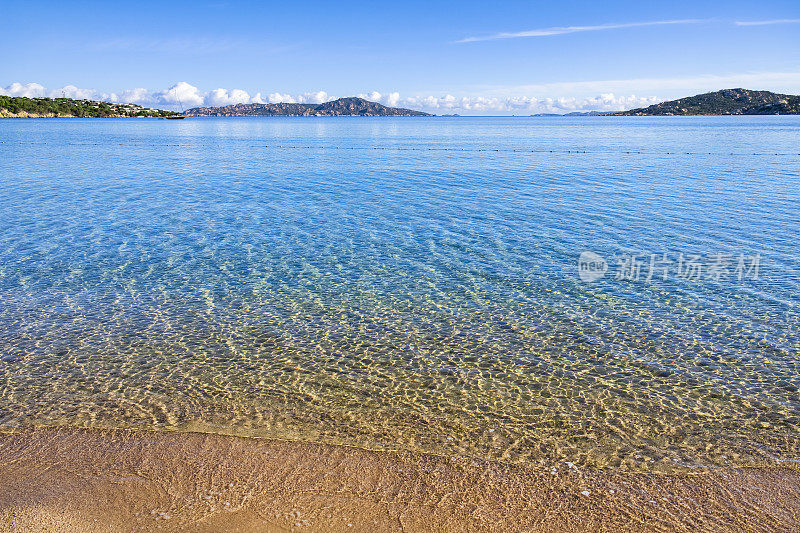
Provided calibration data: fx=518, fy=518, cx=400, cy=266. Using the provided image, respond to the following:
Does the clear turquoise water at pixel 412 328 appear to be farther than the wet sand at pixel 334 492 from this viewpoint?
Yes

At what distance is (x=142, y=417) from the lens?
10156 millimetres

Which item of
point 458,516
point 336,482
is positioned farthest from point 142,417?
point 458,516

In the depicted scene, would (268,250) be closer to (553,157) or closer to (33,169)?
(33,169)

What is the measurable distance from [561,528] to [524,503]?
0.65m

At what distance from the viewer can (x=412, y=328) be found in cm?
1462

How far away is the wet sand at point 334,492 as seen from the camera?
24.2 ft

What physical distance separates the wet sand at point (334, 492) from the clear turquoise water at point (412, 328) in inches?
23.4

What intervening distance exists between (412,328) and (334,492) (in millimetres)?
6978

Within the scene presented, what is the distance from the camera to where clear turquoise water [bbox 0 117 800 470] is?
396 inches

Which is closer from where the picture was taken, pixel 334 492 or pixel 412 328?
pixel 334 492

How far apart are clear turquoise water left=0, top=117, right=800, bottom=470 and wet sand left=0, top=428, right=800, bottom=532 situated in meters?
0.60

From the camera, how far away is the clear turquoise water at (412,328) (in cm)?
1005

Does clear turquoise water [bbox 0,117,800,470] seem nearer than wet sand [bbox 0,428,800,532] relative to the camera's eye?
No

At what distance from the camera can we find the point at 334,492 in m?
8.01
